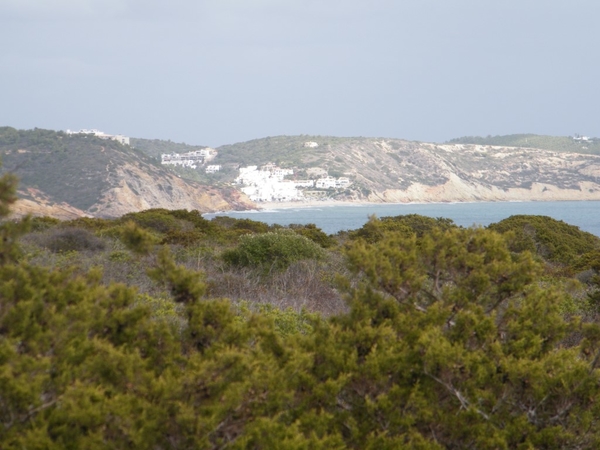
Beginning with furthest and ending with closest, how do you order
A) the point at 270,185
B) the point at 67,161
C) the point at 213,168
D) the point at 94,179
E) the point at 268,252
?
1. the point at 213,168
2. the point at 270,185
3. the point at 67,161
4. the point at 94,179
5. the point at 268,252

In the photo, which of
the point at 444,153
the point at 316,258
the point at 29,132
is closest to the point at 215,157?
the point at 444,153

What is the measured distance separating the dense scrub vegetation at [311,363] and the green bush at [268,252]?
9427mm

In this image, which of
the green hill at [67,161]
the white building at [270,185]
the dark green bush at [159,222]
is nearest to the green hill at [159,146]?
the white building at [270,185]

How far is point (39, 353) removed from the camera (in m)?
3.78

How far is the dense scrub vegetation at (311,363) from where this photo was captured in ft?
11.9

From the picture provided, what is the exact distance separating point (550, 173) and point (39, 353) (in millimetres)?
139395

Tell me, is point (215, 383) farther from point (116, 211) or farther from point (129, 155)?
point (129, 155)

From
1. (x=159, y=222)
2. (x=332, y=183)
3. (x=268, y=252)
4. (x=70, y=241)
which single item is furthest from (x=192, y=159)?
(x=268, y=252)

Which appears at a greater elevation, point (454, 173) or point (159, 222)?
point (159, 222)

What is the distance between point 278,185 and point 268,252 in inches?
4275

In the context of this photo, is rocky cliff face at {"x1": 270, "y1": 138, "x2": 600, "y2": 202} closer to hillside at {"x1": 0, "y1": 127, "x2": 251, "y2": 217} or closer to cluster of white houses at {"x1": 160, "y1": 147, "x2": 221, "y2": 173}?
cluster of white houses at {"x1": 160, "y1": 147, "x2": 221, "y2": 173}

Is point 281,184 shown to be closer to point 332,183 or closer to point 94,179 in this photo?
point 332,183

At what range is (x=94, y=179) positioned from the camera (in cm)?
7869

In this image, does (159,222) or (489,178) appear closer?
(159,222)
